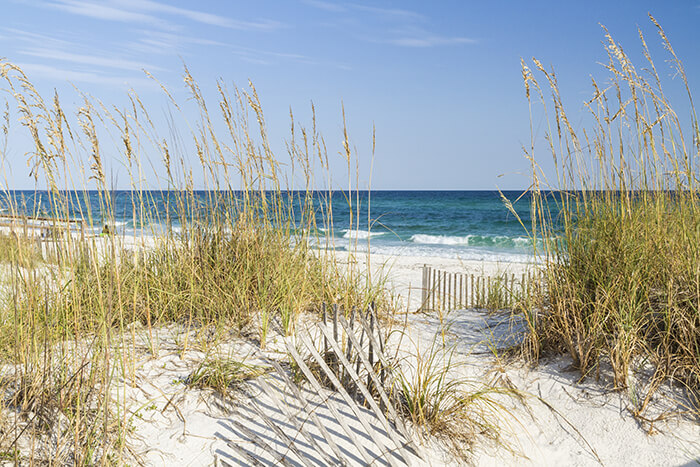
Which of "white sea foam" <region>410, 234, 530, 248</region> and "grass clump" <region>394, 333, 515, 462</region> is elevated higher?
"grass clump" <region>394, 333, 515, 462</region>

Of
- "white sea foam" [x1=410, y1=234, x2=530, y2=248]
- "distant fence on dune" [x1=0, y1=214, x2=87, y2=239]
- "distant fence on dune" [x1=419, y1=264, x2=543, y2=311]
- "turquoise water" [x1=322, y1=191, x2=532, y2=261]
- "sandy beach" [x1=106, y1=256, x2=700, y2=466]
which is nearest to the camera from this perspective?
"distant fence on dune" [x1=0, y1=214, x2=87, y2=239]

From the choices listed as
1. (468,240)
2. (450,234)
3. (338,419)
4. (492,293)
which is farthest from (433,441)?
(450,234)

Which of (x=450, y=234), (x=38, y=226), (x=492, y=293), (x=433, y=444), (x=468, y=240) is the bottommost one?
(x=468, y=240)

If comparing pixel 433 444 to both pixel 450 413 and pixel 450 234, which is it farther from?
pixel 450 234

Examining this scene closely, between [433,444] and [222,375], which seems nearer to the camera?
[433,444]

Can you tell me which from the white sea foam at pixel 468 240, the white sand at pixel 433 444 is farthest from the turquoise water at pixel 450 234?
the white sand at pixel 433 444

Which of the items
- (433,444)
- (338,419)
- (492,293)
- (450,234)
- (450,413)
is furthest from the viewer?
(450,234)

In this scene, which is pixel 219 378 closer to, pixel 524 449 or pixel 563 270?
pixel 524 449

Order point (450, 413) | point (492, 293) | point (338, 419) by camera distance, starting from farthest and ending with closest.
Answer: point (492, 293)
point (450, 413)
point (338, 419)

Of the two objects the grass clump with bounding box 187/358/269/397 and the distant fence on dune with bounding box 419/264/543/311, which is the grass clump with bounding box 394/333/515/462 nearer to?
the distant fence on dune with bounding box 419/264/543/311

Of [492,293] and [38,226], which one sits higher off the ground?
[38,226]

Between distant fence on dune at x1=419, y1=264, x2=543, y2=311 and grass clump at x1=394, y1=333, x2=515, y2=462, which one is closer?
grass clump at x1=394, y1=333, x2=515, y2=462

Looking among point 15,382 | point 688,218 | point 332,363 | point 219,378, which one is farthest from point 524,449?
point 15,382

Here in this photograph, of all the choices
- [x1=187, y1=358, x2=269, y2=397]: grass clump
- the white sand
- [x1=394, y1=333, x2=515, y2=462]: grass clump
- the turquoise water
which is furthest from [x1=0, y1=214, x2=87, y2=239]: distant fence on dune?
the turquoise water
